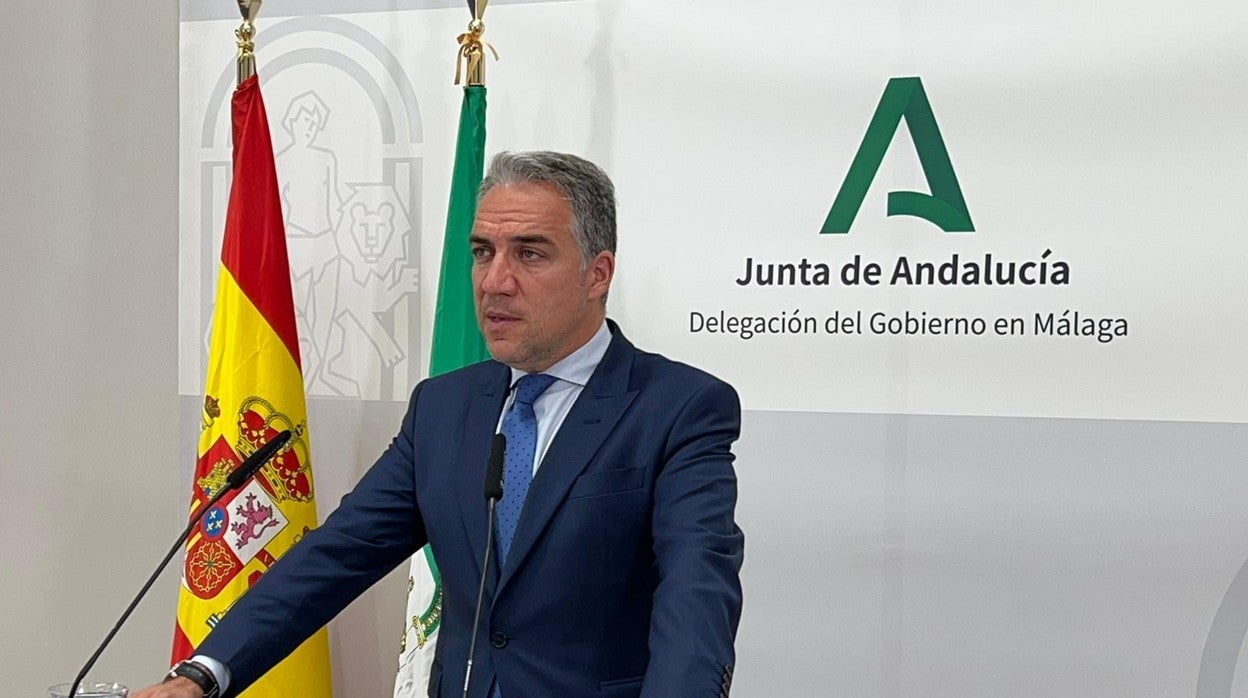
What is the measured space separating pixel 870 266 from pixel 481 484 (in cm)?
139

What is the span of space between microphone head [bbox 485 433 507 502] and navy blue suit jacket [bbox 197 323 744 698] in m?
0.18

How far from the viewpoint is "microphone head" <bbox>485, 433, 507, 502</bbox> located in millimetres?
2021

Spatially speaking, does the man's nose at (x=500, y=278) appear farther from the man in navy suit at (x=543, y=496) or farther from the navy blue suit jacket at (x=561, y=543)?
the navy blue suit jacket at (x=561, y=543)

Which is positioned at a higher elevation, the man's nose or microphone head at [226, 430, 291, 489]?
the man's nose

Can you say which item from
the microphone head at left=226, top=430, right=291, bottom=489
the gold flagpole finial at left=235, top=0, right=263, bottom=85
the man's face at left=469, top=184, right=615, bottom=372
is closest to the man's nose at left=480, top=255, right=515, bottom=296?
the man's face at left=469, top=184, right=615, bottom=372

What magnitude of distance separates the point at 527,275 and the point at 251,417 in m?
1.40

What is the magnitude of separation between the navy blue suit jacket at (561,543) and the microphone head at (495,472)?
180 mm

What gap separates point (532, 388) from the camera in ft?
7.79

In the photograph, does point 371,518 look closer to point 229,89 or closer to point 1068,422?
point 1068,422

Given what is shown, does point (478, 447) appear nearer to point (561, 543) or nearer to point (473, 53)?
point (561, 543)

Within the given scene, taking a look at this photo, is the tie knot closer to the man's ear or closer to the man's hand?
the man's ear

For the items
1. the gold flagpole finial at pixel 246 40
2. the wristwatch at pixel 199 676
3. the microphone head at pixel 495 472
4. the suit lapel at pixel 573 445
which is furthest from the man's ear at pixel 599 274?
the gold flagpole finial at pixel 246 40

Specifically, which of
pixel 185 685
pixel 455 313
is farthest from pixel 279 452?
pixel 185 685

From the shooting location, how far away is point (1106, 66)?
3160mm
